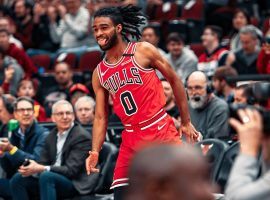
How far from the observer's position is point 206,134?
8742mm

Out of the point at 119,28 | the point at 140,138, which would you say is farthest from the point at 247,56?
the point at 140,138

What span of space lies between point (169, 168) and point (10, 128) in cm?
699

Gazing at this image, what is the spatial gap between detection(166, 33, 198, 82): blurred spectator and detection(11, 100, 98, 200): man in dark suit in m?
2.85

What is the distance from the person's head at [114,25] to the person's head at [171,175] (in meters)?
3.86

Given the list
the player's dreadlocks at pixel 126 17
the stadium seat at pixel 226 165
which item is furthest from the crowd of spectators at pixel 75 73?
the player's dreadlocks at pixel 126 17

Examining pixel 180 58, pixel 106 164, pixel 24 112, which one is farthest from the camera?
pixel 180 58

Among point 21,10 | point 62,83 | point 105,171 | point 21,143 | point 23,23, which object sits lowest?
point 105,171

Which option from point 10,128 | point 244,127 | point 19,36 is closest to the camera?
point 244,127

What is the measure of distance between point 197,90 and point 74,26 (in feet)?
16.7

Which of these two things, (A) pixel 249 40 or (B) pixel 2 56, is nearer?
(A) pixel 249 40

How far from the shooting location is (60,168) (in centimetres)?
855

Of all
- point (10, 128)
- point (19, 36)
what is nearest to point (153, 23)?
point (19, 36)

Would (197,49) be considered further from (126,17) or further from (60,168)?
(126,17)

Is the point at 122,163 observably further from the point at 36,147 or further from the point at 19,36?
the point at 19,36
